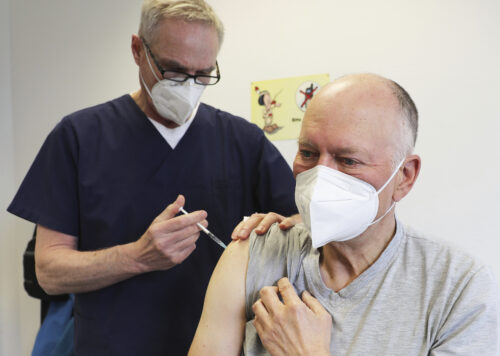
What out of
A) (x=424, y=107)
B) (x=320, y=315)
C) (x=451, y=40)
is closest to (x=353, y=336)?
(x=320, y=315)

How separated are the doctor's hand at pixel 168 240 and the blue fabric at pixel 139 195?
6.1 inches

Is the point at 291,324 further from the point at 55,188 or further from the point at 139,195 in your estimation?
the point at 55,188

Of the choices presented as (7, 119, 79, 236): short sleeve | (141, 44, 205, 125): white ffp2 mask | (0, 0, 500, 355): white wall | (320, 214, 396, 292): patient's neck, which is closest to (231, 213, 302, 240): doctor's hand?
(320, 214, 396, 292): patient's neck

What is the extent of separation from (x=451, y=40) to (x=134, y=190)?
4.57 ft

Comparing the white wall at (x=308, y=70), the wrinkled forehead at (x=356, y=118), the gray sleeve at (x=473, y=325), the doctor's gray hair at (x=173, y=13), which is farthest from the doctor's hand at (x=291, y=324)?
the white wall at (x=308, y=70)

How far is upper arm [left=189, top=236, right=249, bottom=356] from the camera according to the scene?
3.51 feet

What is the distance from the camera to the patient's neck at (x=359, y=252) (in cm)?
107

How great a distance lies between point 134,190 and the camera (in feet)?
4.78

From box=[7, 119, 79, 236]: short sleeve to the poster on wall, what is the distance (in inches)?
38.9

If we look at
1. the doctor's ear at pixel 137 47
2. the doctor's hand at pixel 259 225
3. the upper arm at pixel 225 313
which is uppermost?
the doctor's ear at pixel 137 47

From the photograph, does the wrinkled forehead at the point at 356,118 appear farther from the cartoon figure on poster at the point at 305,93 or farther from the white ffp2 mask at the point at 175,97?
the cartoon figure on poster at the point at 305,93

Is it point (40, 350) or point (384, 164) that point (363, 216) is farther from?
point (40, 350)

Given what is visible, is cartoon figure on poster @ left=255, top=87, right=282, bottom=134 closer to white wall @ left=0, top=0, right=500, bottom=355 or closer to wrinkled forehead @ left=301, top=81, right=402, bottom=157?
white wall @ left=0, top=0, right=500, bottom=355

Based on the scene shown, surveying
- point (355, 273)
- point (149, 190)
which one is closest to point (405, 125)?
point (355, 273)
